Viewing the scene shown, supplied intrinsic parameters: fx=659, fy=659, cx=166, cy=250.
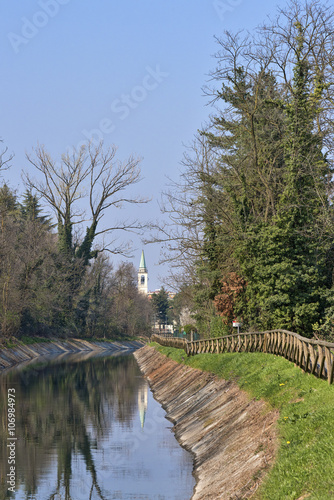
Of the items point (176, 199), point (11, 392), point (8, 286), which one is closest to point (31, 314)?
point (8, 286)

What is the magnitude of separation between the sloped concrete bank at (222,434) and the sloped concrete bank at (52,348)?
86.6 ft

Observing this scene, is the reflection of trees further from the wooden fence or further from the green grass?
the wooden fence

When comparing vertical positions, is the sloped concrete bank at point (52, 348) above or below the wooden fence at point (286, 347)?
above

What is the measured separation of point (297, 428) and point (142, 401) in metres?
21.2

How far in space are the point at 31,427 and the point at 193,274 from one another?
29.1 meters

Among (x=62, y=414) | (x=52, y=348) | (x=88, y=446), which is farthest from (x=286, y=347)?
(x=52, y=348)

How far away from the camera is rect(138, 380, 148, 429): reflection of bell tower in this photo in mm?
27805

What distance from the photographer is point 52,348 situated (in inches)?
3007

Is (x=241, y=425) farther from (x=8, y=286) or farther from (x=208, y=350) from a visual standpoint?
(x=8, y=286)

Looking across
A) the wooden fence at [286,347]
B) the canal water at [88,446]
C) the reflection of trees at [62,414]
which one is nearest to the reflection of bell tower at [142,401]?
the canal water at [88,446]

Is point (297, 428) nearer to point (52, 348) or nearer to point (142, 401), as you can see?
point (142, 401)

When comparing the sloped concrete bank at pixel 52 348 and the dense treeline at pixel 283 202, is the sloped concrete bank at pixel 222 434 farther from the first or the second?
the sloped concrete bank at pixel 52 348

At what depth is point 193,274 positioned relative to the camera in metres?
52.2

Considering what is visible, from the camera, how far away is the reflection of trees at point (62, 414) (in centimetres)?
1777
